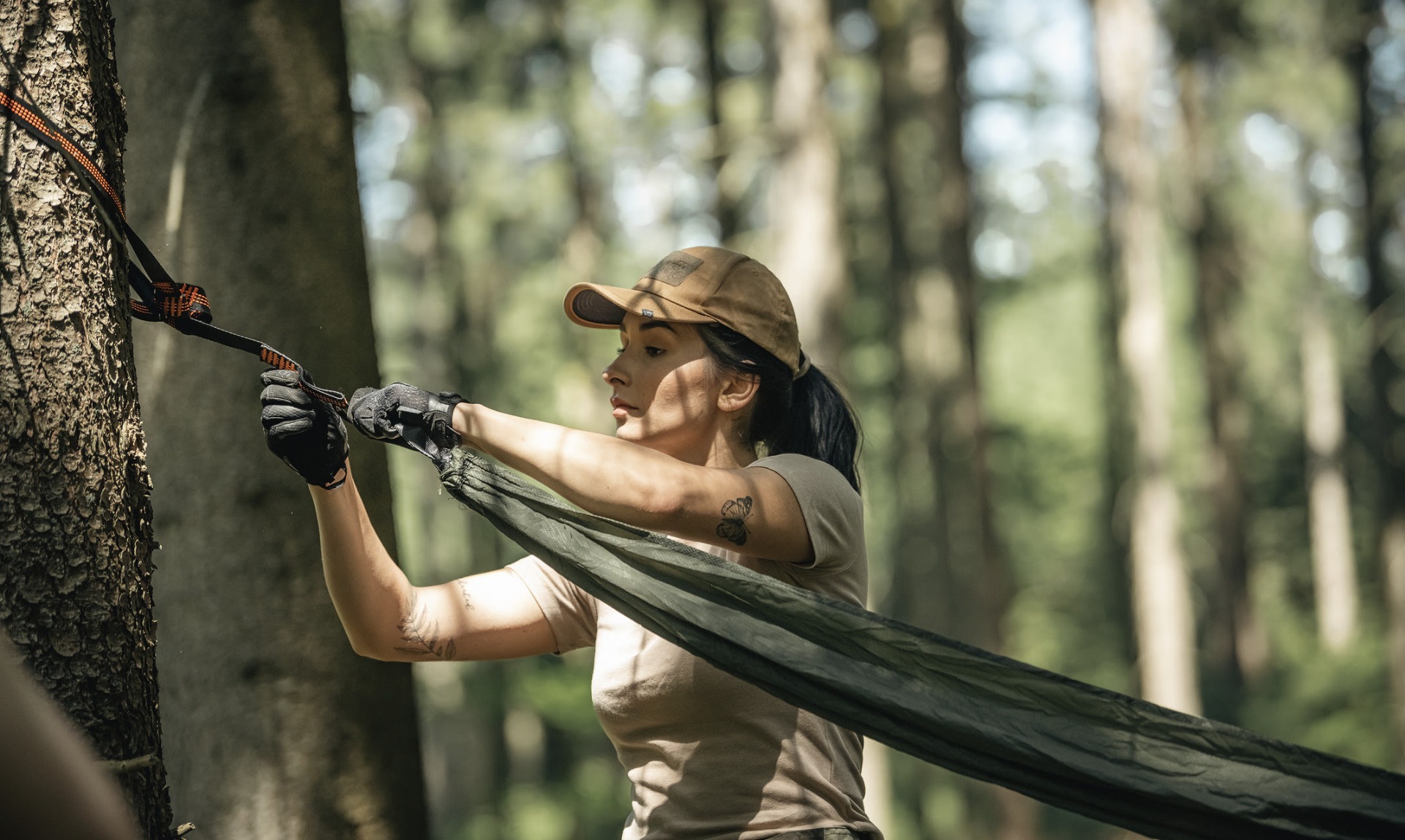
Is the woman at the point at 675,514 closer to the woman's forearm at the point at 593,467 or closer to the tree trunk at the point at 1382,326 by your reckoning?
the woman's forearm at the point at 593,467

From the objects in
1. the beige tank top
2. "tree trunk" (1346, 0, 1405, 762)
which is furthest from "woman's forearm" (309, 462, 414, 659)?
"tree trunk" (1346, 0, 1405, 762)

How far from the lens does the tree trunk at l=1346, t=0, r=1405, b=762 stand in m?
13.3

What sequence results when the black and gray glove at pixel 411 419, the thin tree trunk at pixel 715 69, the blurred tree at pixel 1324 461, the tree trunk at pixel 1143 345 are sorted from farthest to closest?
the blurred tree at pixel 1324 461
the thin tree trunk at pixel 715 69
the tree trunk at pixel 1143 345
the black and gray glove at pixel 411 419

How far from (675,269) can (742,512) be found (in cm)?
55

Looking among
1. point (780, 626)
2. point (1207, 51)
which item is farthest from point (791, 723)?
point (1207, 51)

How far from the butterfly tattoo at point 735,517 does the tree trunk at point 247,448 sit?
36.2 inches

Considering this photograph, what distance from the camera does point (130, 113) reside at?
2.59 metres

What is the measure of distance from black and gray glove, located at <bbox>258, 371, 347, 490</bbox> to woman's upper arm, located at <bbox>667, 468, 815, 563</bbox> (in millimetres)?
596

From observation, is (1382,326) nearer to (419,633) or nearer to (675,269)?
(675,269)

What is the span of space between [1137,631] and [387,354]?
55.7 feet

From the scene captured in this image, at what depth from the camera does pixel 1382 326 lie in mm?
14797

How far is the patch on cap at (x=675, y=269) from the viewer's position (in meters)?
2.32

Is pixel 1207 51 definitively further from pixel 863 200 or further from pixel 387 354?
pixel 387 354

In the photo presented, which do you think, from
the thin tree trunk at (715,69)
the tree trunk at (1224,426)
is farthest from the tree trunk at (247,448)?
the tree trunk at (1224,426)
